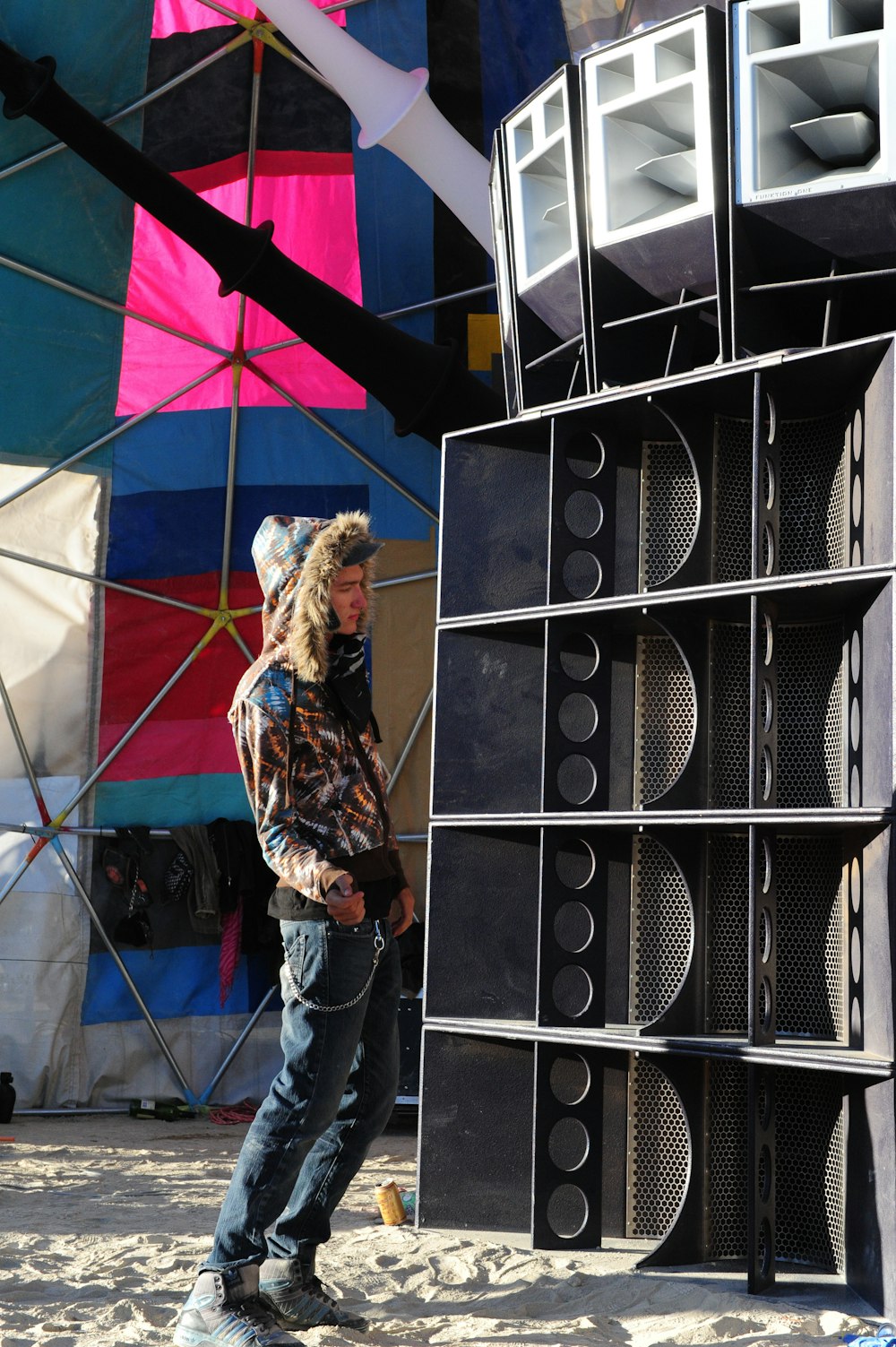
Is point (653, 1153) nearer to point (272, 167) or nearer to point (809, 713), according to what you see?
point (809, 713)

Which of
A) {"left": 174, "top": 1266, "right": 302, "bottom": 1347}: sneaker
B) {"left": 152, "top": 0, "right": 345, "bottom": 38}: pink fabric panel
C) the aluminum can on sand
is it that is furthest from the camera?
{"left": 152, "top": 0, "right": 345, "bottom": 38}: pink fabric panel

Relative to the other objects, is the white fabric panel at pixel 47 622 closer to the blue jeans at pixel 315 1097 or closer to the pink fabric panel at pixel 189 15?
the pink fabric panel at pixel 189 15

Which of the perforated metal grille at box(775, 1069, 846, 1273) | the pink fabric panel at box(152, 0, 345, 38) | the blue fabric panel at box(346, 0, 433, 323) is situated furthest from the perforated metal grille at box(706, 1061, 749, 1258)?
the pink fabric panel at box(152, 0, 345, 38)

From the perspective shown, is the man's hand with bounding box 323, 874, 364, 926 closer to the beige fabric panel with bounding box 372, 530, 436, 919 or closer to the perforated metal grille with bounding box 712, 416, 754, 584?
the perforated metal grille with bounding box 712, 416, 754, 584

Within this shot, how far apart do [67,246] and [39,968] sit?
3896mm

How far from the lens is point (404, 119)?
7.11m

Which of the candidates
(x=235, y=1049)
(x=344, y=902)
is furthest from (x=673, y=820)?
(x=235, y=1049)

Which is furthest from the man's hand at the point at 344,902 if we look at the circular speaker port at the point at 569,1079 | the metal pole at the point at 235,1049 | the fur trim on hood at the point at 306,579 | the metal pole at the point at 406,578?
the metal pole at the point at 406,578

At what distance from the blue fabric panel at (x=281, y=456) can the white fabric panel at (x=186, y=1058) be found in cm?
290

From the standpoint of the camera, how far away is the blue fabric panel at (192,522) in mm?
7820

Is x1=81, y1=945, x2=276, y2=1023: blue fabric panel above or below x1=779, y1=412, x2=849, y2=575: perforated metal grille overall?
below

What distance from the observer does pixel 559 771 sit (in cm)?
418

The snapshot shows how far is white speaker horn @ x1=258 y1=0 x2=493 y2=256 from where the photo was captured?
23.1 ft

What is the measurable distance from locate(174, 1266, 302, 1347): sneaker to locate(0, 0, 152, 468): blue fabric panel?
572 centimetres
